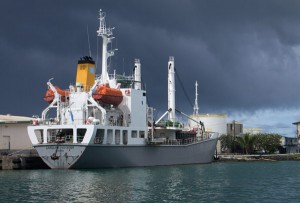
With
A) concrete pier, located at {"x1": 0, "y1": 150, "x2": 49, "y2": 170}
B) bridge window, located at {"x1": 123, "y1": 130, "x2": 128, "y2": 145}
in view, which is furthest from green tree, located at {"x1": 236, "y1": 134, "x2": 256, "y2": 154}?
concrete pier, located at {"x1": 0, "y1": 150, "x2": 49, "y2": 170}

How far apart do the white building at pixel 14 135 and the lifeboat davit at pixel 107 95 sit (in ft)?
50.3

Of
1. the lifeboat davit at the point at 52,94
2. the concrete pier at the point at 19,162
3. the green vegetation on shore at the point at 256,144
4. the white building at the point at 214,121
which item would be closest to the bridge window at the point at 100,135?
the lifeboat davit at the point at 52,94

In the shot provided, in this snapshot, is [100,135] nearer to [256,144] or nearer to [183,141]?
[183,141]

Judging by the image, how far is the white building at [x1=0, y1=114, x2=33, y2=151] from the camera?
185ft

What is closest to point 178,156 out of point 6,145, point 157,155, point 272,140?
point 157,155

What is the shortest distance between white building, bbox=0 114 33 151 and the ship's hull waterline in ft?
44.6

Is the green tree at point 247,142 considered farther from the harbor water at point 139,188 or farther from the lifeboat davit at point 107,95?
the harbor water at point 139,188

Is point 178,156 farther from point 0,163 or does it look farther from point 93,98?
point 0,163

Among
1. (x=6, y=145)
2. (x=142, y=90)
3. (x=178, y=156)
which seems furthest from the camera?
(x=6, y=145)

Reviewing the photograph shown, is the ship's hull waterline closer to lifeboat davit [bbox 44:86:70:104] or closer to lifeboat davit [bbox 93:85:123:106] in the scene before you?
lifeboat davit [bbox 93:85:123:106]

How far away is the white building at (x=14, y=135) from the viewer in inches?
2216

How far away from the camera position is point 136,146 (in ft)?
153

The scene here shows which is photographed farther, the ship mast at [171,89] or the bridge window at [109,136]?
the ship mast at [171,89]

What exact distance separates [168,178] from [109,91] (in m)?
12.0
